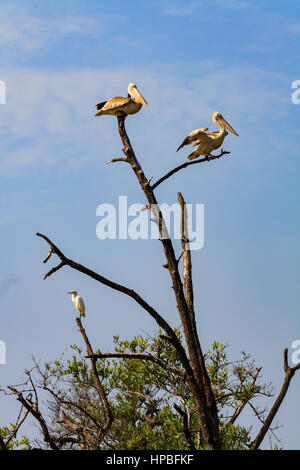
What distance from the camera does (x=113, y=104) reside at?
50.2 ft

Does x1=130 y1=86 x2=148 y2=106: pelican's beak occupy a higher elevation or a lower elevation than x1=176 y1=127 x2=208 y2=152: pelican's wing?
higher

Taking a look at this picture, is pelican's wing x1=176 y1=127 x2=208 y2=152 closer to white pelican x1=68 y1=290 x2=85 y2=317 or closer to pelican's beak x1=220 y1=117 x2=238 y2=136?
pelican's beak x1=220 y1=117 x2=238 y2=136

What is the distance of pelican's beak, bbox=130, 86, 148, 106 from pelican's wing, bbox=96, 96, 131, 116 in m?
0.38

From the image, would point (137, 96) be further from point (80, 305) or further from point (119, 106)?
point (80, 305)

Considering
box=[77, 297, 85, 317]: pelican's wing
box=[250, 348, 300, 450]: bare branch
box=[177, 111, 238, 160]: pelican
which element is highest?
box=[177, 111, 238, 160]: pelican

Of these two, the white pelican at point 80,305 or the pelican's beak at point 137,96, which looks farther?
the white pelican at point 80,305

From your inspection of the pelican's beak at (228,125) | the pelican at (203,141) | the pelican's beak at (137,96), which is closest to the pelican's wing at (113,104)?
the pelican's beak at (137,96)

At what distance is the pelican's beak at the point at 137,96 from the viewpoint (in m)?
15.8

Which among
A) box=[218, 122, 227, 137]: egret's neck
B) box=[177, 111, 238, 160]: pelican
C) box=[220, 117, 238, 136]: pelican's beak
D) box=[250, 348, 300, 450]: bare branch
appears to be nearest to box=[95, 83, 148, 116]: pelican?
box=[177, 111, 238, 160]: pelican

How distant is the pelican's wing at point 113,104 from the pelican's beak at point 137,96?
1.25ft

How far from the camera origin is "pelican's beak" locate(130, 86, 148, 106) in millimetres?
15758

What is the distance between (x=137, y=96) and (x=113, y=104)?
2.93 feet

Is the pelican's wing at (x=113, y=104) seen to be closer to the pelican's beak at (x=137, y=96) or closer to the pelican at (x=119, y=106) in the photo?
the pelican at (x=119, y=106)
